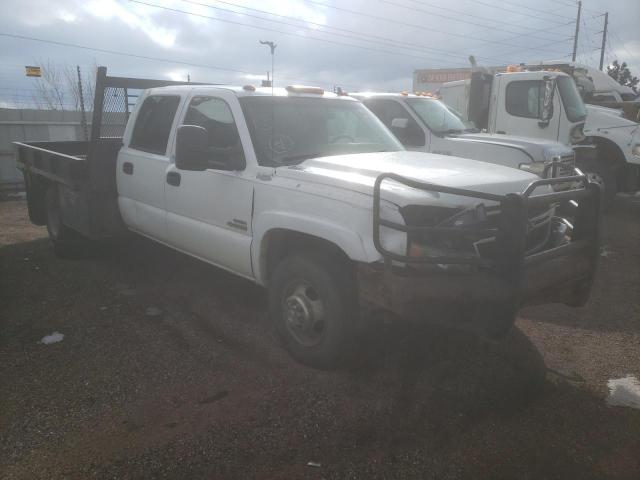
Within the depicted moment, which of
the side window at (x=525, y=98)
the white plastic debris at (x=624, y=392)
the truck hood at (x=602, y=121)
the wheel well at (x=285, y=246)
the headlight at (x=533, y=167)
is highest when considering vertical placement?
the side window at (x=525, y=98)

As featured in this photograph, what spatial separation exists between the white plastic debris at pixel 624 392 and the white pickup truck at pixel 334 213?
0.61 m

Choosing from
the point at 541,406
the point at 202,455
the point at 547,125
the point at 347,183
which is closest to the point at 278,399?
the point at 202,455

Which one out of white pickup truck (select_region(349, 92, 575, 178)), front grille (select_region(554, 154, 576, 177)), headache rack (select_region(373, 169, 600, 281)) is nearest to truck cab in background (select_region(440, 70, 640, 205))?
front grille (select_region(554, 154, 576, 177))

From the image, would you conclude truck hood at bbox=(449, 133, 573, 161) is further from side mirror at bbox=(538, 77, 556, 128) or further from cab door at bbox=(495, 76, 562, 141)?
cab door at bbox=(495, 76, 562, 141)

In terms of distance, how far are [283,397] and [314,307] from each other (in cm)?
60

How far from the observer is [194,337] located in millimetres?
4145

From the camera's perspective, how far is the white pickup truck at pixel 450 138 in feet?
22.4

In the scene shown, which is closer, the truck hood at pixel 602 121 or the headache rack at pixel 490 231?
the headache rack at pixel 490 231

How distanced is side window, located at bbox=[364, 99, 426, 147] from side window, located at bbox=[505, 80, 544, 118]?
2367mm

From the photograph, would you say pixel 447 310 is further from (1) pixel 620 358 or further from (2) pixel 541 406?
(1) pixel 620 358

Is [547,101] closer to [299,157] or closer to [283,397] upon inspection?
[299,157]

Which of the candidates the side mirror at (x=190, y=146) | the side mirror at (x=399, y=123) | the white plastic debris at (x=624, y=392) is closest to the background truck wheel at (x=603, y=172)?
the side mirror at (x=399, y=123)

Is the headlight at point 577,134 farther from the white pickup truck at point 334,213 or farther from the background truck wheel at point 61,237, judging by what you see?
the background truck wheel at point 61,237

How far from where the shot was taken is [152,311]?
469 centimetres
